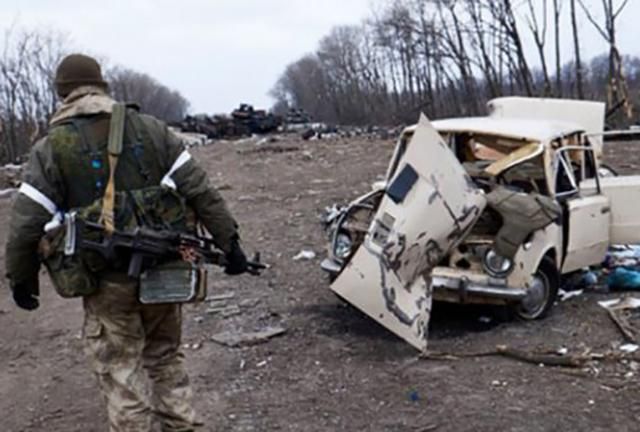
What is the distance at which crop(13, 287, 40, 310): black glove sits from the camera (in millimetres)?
4037

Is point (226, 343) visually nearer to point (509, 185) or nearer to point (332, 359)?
point (332, 359)

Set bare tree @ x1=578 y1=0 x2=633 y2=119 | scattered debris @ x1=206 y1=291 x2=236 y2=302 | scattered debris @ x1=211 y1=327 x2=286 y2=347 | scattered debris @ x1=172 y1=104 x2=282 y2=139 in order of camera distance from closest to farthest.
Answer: scattered debris @ x1=211 y1=327 x2=286 y2=347 → scattered debris @ x1=206 y1=291 x2=236 y2=302 → bare tree @ x1=578 y1=0 x2=633 y2=119 → scattered debris @ x1=172 y1=104 x2=282 y2=139

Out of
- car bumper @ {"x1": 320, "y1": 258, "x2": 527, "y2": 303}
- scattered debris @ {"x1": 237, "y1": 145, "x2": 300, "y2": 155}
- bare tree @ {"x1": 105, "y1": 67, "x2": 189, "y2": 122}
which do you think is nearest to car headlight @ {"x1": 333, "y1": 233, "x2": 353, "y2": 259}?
car bumper @ {"x1": 320, "y1": 258, "x2": 527, "y2": 303}

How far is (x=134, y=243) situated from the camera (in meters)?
3.83

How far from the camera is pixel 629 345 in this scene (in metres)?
6.07

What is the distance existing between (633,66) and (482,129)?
84.7 metres

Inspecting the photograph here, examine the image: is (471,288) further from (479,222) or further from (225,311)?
(225,311)

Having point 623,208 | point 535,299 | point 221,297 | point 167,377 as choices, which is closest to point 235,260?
point 167,377

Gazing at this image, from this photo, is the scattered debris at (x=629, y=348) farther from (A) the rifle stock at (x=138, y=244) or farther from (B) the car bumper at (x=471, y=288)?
(A) the rifle stock at (x=138, y=244)

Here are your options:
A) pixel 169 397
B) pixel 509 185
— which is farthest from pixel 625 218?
pixel 169 397

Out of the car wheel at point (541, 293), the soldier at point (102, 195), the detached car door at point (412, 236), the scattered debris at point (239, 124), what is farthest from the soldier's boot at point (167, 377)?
the scattered debris at point (239, 124)

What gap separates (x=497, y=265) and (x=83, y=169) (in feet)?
12.5

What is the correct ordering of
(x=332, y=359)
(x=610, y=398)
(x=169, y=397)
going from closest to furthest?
(x=169, y=397) < (x=610, y=398) < (x=332, y=359)

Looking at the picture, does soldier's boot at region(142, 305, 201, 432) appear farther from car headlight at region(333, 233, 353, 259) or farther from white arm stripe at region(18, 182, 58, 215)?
car headlight at region(333, 233, 353, 259)
